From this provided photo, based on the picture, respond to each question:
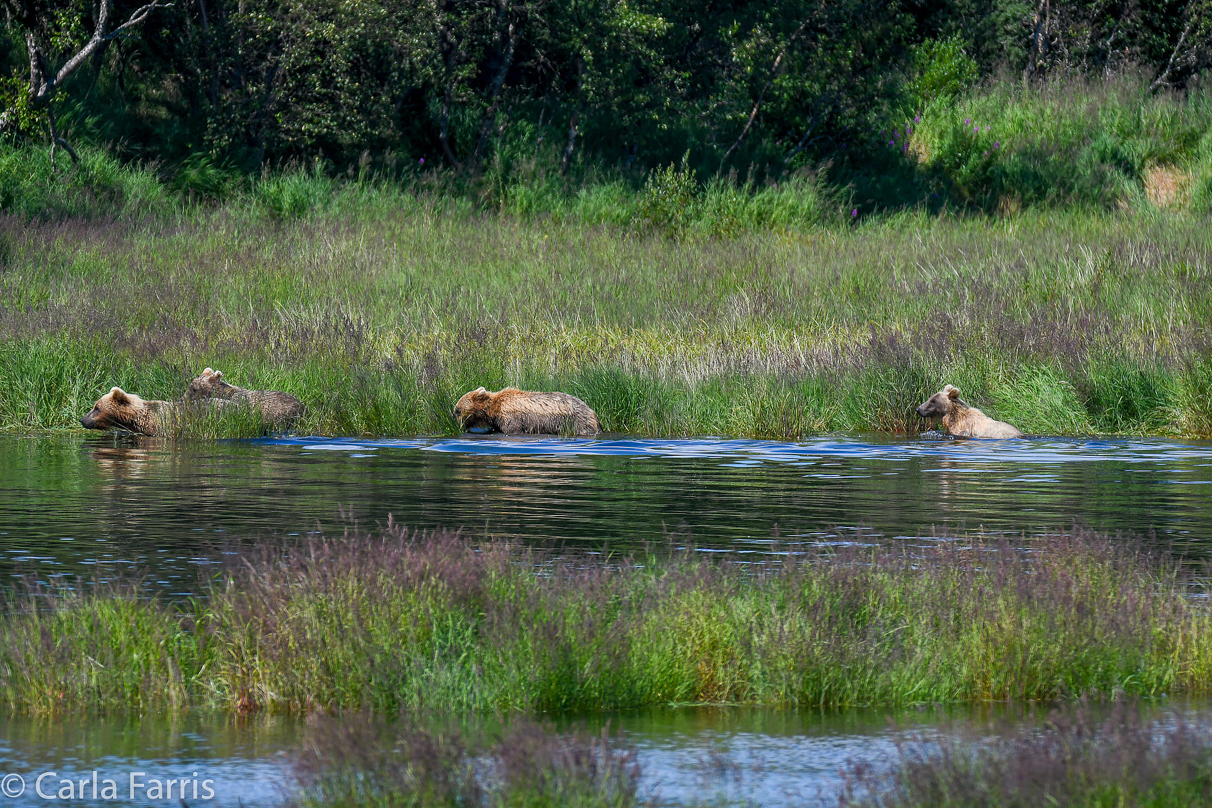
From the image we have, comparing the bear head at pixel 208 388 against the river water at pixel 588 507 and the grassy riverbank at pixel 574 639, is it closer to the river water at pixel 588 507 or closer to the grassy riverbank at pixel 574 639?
the river water at pixel 588 507

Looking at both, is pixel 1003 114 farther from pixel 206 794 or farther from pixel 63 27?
pixel 206 794

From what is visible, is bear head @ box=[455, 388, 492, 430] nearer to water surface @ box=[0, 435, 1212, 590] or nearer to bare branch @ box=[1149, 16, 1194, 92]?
water surface @ box=[0, 435, 1212, 590]

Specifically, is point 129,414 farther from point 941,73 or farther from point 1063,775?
point 941,73

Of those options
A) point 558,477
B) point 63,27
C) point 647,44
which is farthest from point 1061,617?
point 647,44

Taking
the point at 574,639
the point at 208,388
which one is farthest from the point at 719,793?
the point at 208,388

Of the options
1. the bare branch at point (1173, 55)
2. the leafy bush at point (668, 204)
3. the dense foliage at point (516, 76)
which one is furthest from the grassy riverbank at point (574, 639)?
the bare branch at point (1173, 55)

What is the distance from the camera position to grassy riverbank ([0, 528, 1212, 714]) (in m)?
6.47

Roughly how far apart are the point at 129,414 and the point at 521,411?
13.7 ft

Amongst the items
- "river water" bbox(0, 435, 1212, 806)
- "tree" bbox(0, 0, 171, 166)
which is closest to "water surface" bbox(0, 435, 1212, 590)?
"river water" bbox(0, 435, 1212, 806)

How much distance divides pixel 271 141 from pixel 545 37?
5.98m

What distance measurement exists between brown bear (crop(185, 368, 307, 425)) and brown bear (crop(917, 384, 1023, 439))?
6.89 m

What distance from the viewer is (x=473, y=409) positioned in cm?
1711

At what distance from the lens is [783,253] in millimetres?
24922

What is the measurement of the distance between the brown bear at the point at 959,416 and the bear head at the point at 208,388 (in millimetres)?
7474
